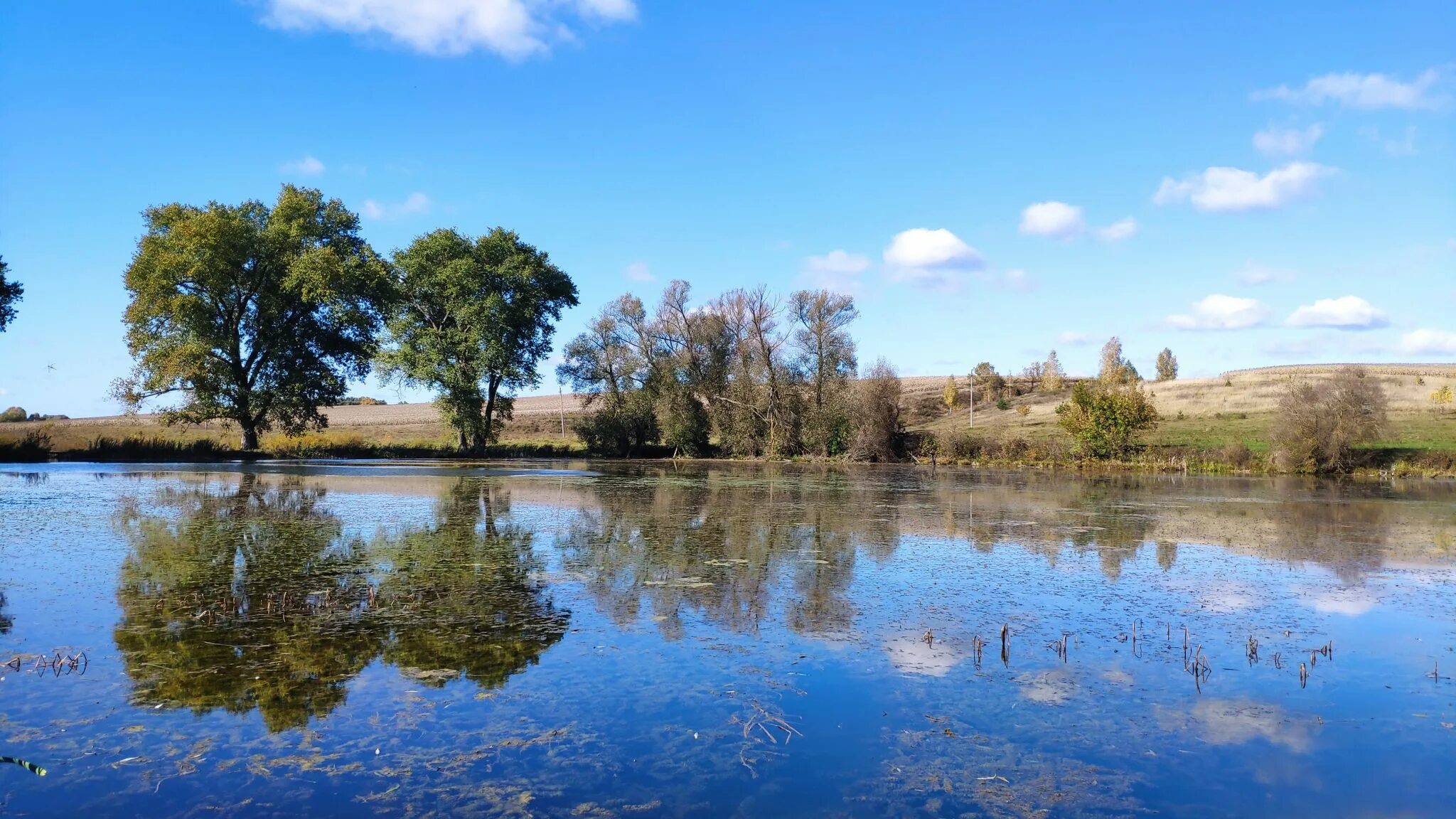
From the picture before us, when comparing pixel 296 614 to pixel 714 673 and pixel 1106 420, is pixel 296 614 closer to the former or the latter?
pixel 714 673

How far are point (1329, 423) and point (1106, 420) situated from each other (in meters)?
9.09

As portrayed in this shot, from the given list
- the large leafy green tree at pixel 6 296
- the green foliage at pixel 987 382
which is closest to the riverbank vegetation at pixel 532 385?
the large leafy green tree at pixel 6 296

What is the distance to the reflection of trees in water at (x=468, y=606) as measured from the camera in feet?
24.7

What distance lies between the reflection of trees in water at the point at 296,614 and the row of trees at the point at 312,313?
25.5 meters

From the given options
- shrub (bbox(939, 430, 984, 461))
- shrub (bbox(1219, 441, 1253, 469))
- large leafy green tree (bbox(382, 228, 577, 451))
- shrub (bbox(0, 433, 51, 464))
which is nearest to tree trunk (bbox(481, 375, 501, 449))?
large leafy green tree (bbox(382, 228, 577, 451))

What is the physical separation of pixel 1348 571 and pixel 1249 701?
7.64 m

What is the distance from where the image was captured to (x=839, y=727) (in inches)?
239

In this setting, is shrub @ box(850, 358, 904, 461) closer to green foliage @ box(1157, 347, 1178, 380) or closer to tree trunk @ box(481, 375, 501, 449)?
tree trunk @ box(481, 375, 501, 449)

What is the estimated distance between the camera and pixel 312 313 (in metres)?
41.8

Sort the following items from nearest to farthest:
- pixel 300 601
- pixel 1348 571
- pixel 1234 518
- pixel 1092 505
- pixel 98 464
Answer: pixel 300 601, pixel 1348 571, pixel 1234 518, pixel 1092 505, pixel 98 464

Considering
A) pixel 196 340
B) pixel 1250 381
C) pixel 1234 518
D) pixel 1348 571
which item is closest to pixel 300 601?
pixel 1348 571

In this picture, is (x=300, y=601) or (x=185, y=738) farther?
(x=300, y=601)

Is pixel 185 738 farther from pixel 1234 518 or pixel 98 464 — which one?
pixel 98 464

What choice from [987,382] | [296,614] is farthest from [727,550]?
[987,382]
